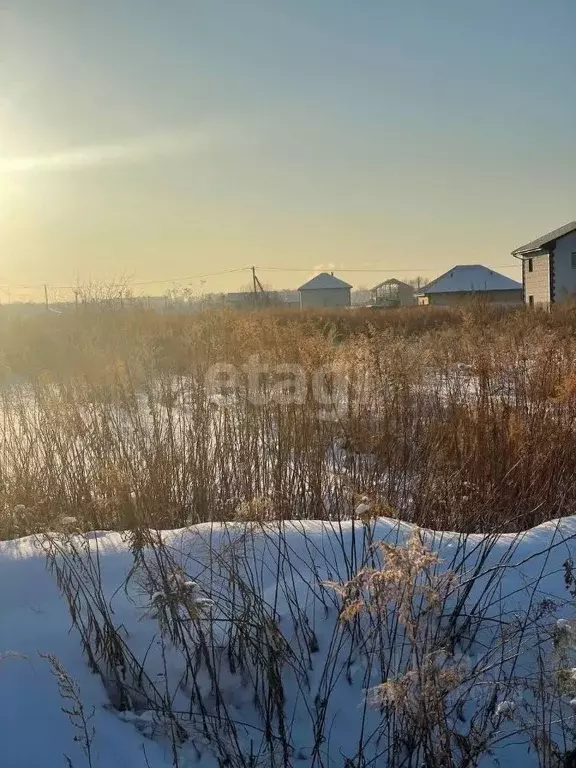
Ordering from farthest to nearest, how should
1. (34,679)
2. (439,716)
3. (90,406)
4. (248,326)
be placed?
(248,326)
(90,406)
(34,679)
(439,716)

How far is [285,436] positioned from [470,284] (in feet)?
141

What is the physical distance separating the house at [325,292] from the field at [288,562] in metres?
51.9

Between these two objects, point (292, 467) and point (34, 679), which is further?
point (292, 467)

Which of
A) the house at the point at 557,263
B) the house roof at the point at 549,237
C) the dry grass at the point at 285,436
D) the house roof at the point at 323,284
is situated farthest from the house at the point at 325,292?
the dry grass at the point at 285,436

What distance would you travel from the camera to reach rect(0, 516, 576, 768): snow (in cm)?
168

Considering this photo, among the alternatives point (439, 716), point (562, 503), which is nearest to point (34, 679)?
point (439, 716)

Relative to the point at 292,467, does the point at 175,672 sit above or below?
below

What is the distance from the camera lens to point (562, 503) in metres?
3.29

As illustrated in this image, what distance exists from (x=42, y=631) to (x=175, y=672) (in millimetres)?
464

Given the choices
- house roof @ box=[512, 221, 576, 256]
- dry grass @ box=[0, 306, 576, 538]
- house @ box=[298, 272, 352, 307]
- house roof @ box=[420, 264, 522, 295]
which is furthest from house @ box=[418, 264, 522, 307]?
dry grass @ box=[0, 306, 576, 538]

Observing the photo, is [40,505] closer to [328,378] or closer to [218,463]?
[218,463]

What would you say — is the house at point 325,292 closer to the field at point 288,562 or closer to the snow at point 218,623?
the field at point 288,562

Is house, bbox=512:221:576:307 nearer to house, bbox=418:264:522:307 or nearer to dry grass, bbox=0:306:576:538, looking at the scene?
house, bbox=418:264:522:307

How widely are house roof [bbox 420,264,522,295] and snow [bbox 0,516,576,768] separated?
1649 inches
